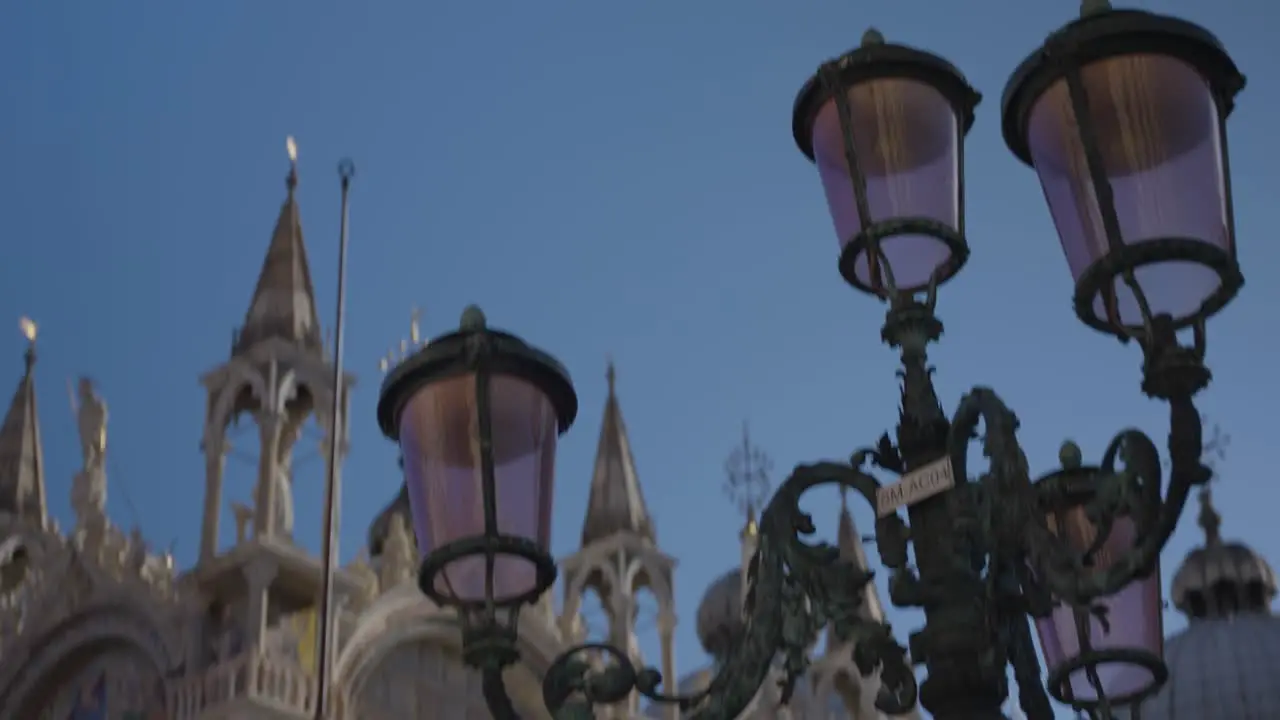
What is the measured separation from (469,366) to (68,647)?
1298 centimetres

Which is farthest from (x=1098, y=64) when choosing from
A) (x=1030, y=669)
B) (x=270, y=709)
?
(x=270, y=709)

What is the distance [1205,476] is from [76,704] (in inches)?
565

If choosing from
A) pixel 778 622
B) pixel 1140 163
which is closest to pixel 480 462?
pixel 778 622

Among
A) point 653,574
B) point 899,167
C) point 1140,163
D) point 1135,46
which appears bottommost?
point 1140,163

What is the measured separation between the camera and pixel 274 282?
1761 centimetres

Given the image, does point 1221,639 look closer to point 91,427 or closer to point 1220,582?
point 1220,582

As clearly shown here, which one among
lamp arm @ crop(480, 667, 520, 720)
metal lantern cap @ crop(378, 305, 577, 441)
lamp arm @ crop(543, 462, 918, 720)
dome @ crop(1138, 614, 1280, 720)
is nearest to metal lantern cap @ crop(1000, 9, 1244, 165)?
lamp arm @ crop(543, 462, 918, 720)

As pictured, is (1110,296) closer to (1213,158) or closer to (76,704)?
(1213,158)

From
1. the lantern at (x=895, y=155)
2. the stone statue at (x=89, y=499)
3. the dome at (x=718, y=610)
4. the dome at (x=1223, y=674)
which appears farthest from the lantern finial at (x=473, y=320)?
the dome at (x=1223, y=674)

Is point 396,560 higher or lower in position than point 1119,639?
higher

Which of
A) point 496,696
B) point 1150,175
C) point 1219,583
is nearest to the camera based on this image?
point 1150,175

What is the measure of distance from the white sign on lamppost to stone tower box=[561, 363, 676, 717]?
45.6 feet

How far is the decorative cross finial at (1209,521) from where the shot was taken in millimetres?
48219

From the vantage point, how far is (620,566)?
62.3ft
